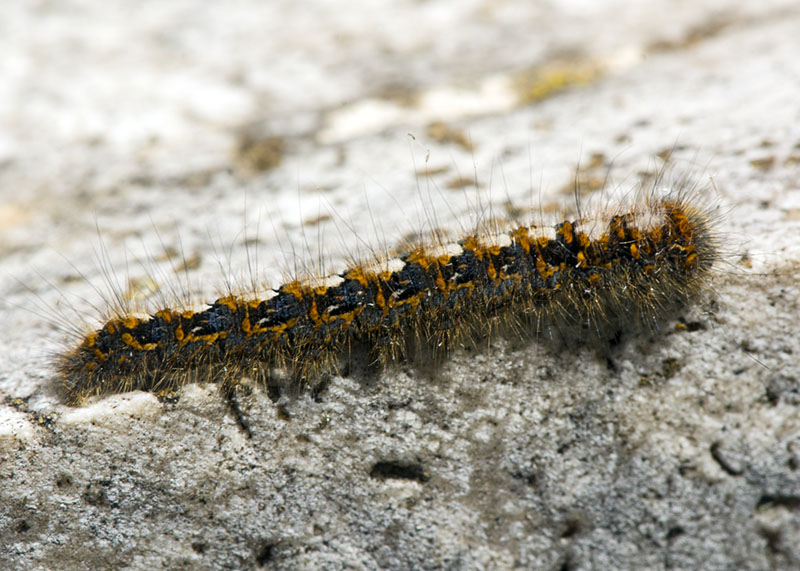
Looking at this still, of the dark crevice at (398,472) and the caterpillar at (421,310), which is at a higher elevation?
the caterpillar at (421,310)

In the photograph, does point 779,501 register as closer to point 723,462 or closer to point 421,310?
point 723,462

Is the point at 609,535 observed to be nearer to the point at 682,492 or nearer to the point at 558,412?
the point at 682,492

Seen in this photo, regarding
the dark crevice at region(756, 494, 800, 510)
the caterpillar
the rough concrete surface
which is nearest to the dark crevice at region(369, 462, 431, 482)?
the rough concrete surface

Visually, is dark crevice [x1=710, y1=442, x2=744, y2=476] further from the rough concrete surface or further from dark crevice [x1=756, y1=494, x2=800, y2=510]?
dark crevice [x1=756, y1=494, x2=800, y2=510]

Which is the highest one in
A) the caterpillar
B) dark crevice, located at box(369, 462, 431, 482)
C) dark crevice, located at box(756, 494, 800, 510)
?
the caterpillar

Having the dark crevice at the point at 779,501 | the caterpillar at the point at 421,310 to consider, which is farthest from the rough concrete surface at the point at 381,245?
the caterpillar at the point at 421,310

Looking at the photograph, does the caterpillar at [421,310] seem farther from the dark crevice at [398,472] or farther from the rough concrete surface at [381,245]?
the dark crevice at [398,472]

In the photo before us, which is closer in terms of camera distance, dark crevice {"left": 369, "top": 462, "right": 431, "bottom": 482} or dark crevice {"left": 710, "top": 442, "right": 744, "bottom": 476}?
dark crevice {"left": 710, "top": 442, "right": 744, "bottom": 476}
